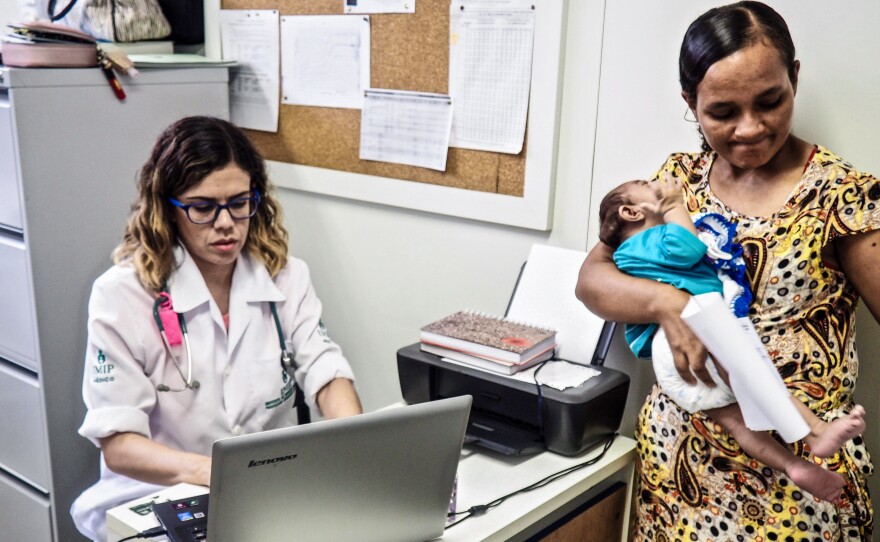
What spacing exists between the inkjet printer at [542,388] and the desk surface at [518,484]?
1.1 inches

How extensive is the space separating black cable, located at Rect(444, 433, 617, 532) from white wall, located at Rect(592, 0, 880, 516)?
9.3 inches

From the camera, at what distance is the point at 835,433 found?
1.17 m

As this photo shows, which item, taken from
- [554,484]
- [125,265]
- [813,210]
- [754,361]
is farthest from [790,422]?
[125,265]

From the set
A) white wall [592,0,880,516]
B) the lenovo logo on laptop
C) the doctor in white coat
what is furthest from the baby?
the doctor in white coat

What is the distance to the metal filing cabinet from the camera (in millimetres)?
1916

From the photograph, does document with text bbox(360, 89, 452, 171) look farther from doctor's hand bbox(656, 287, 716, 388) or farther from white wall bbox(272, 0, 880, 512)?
doctor's hand bbox(656, 287, 716, 388)

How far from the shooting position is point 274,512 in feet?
3.62

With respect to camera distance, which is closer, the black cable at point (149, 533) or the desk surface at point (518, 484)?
the black cable at point (149, 533)

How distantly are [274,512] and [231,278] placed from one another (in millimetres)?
832

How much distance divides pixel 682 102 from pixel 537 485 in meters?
0.77

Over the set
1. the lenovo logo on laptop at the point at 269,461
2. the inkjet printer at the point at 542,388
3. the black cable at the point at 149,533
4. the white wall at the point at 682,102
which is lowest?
the black cable at the point at 149,533

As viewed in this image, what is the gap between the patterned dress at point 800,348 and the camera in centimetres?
129

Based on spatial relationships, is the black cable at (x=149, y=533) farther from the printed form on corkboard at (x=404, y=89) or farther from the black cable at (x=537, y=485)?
the printed form on corkboard at (x=404, y=89)

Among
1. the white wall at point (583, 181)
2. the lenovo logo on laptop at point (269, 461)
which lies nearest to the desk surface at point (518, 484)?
Answer: the white wall at point (583, 181)
